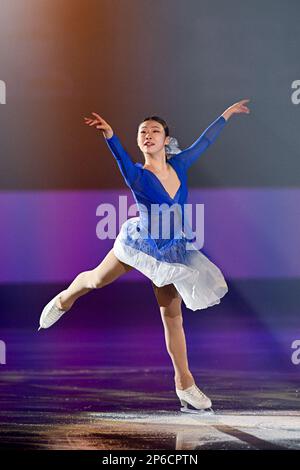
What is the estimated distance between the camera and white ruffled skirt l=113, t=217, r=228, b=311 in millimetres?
3338

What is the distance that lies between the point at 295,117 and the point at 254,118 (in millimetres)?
239

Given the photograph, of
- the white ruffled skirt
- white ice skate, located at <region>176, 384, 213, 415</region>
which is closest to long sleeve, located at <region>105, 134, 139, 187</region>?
the white ruffled skirt

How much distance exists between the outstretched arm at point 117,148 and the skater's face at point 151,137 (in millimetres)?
130

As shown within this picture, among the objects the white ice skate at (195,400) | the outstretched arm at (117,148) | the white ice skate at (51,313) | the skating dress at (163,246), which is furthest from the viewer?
the white ice skate at (51,313)

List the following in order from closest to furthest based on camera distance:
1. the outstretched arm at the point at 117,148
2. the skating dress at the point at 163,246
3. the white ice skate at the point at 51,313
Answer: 1. the outstretched arm at the point at 117,148
2. the skating dress at the point at 163,246
3. the white ice skate at the point at 51,313

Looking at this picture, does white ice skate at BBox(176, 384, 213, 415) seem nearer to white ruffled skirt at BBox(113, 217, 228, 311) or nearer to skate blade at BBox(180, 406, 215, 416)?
skate blade at BBox(180, 406, 215, 416)

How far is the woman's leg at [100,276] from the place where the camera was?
3.44 meters

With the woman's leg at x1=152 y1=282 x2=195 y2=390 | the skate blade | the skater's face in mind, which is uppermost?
the skater's face

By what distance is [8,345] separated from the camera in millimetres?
4465

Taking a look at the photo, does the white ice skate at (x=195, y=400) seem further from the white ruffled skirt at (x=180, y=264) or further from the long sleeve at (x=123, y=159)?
the long sleeve at (x=123, y=159)

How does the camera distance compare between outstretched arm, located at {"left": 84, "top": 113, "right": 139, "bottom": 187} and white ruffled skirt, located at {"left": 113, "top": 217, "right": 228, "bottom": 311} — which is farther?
white ruffled skirt, located at {"left": 113, "top": 217, "right": 228, "bottom": 311}

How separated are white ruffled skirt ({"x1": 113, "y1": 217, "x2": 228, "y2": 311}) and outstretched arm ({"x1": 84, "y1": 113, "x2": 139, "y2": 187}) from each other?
27 centimetres

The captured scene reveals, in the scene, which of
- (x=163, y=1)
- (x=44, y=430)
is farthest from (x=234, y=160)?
(x=44, y=430)

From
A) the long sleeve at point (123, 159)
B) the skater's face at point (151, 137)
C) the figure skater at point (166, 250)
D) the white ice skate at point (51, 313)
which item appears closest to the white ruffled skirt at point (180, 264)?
the figure skater at point (166, 250)
